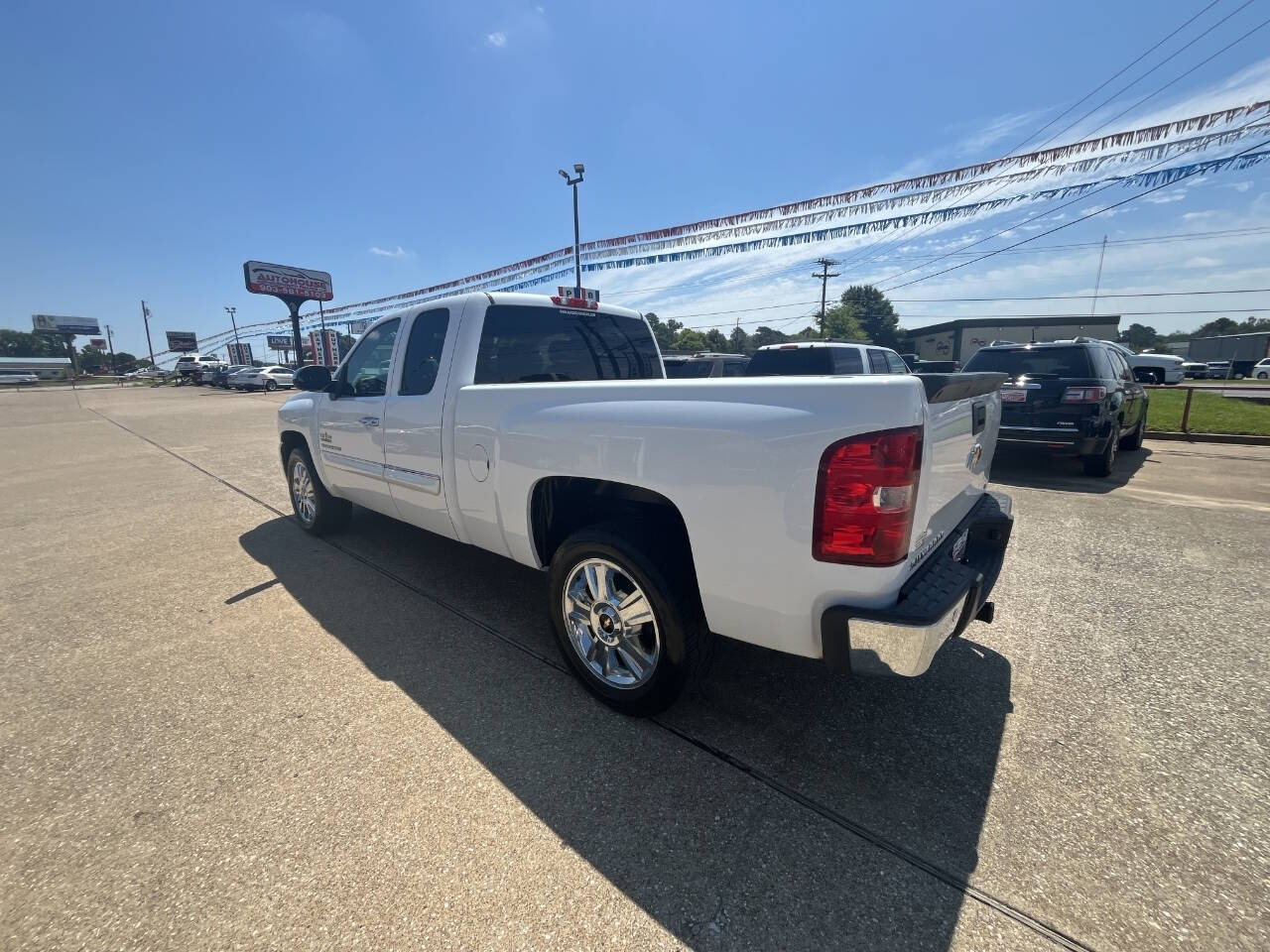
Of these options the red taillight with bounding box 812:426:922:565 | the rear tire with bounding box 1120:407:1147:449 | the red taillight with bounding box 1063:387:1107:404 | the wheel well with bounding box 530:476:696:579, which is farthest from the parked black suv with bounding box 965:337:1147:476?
the red taillight with bounding box 812:426:922:565

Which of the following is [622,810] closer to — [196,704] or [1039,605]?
[196,704]

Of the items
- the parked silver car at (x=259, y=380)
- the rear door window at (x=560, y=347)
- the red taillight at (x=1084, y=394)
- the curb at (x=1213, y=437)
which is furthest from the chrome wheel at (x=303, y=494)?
the parked silver car at (x=259, y=380)

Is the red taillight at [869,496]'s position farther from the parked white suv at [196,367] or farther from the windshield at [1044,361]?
the parked white suv at [196,367]

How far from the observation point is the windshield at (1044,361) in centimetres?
662

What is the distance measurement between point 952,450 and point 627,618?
1498 mm

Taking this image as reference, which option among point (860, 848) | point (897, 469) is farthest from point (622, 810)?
point (897, 469)

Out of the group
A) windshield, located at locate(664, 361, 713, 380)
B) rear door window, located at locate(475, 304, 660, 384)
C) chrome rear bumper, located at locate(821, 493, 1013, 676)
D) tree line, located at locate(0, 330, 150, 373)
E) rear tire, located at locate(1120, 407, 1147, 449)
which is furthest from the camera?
tree line, located at locate(0, 330, 150, 373)

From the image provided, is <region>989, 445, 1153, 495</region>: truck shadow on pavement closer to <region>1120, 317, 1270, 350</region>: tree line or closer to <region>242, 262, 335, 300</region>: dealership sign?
<region>242, 262, 335, 300</region>: dealership sign

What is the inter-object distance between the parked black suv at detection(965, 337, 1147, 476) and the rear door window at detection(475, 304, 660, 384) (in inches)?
173

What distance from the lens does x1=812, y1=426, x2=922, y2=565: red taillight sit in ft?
5.68

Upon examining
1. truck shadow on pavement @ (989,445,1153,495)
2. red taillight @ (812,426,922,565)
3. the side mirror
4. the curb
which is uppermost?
the side mirror

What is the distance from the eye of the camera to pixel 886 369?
376 inches

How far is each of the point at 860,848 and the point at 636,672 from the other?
1.04m

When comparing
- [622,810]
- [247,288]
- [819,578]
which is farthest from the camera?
[247,288]
